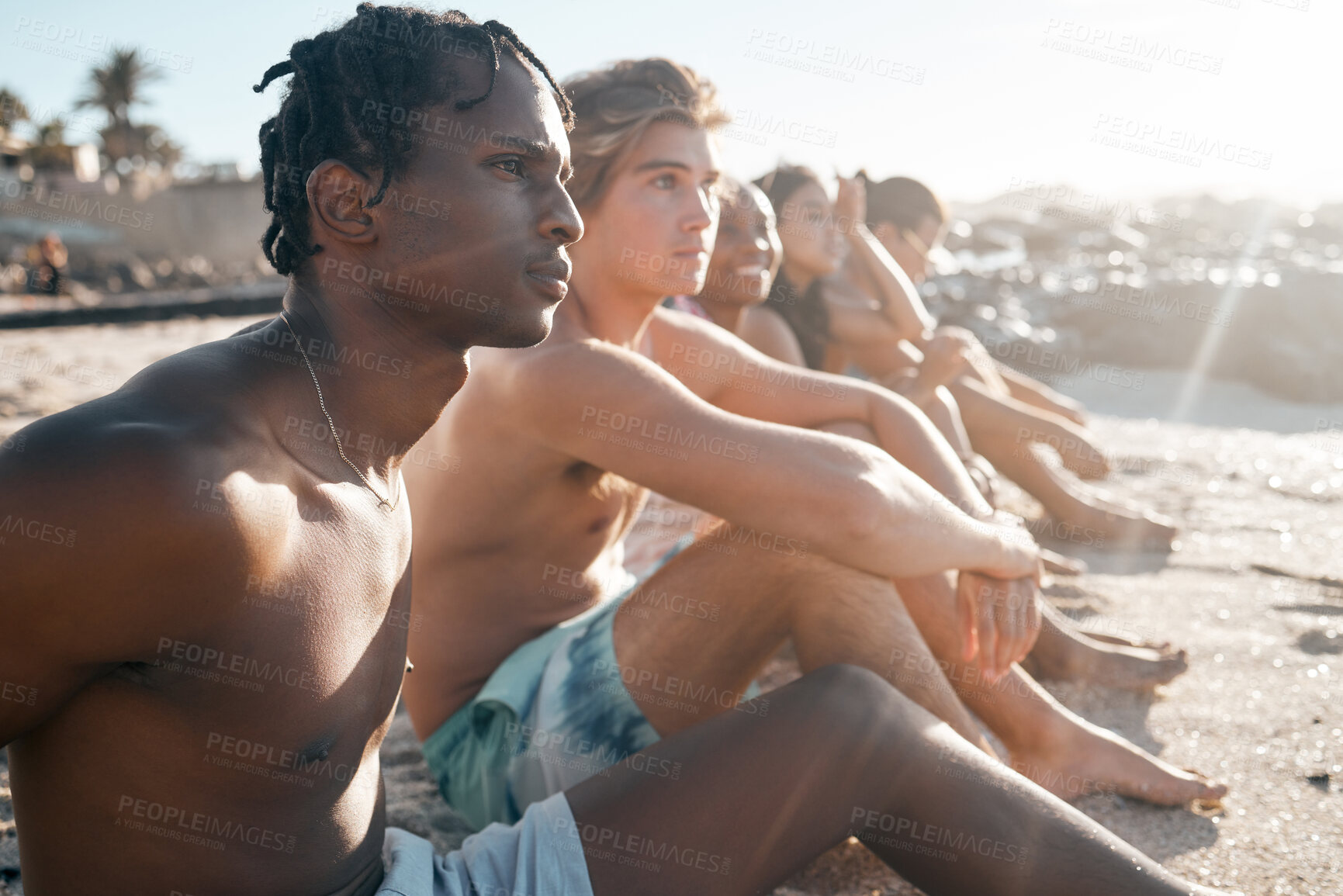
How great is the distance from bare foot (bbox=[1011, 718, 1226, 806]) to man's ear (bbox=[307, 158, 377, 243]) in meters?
1.95

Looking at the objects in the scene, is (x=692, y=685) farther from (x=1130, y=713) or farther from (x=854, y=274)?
(x=854, y=274)

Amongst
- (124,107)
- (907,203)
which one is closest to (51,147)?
(124,107)

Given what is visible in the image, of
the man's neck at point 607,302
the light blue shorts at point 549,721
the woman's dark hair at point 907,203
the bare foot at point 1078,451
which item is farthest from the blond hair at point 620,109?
the woman's dark hair at point 907,203

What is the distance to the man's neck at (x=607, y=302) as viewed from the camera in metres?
2.28

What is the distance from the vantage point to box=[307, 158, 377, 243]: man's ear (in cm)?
146

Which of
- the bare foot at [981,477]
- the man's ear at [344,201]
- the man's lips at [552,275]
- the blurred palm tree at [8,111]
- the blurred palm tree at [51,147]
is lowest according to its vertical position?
the blurred palm tree at [51,147]

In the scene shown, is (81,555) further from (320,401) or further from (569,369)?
(569,369)

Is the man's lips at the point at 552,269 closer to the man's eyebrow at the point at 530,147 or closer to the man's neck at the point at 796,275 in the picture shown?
the man's eyebrow at the point at 530,147

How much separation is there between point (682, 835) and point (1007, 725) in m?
1.19

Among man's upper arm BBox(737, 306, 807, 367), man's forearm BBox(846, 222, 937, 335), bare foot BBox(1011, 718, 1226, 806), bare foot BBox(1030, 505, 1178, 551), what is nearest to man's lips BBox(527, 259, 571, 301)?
bare foot BBox(1011, 718, 1226, 806)

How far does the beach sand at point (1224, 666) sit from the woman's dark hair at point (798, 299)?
1.81 meters

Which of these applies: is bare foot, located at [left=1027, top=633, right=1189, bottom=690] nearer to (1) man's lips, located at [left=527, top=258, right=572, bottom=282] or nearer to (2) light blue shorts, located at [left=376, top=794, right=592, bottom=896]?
(2) light blue shorts, located at [left=376, top=794, right=592, bottom=896]

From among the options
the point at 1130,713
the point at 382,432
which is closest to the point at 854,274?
the point at 1130,713

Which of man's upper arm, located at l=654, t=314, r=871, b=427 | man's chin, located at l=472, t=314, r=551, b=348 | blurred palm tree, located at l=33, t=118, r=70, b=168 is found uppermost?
man's chin, located at l=472, t=314, r=551, b=348
